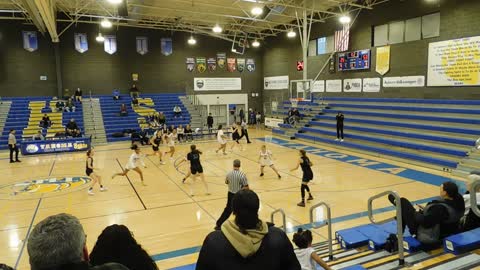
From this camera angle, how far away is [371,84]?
70.5 ft

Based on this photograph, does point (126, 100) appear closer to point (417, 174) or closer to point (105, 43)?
point (105, 43)

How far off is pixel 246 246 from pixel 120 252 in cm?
88

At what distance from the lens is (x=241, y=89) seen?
3209 centimetres

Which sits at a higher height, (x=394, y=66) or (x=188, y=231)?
(x=394, y=66)

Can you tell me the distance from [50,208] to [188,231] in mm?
4242

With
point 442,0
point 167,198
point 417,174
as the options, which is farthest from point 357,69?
point 167,198

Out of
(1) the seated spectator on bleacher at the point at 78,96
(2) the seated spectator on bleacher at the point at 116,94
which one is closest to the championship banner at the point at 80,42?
(1) the seated spectator on bleacher at the point at 78,96

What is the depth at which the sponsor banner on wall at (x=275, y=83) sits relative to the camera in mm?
29922

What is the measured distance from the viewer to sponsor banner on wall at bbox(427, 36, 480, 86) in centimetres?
1586

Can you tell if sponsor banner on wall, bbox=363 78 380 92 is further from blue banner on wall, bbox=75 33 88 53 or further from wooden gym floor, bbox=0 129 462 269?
blue banner on wall, bbox=75 33 88 53

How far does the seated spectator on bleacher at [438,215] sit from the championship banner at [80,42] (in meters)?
26.9

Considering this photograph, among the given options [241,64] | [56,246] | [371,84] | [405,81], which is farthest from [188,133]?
[56,246]

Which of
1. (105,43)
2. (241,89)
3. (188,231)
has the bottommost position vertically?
(188,231)

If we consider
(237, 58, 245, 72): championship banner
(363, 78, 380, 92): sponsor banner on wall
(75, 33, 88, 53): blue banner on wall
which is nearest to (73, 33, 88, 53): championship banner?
(75, 33, 88, 53): blue banner on wall
